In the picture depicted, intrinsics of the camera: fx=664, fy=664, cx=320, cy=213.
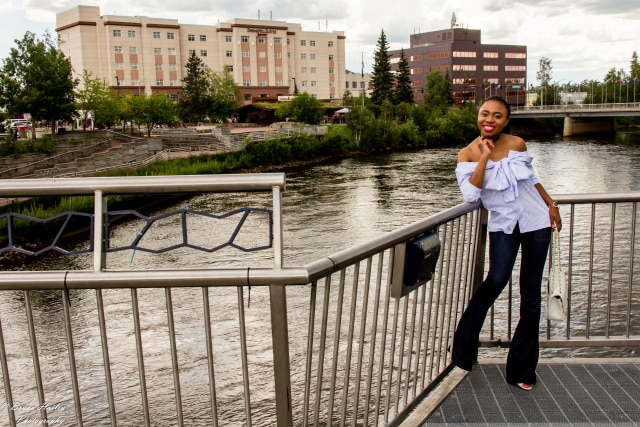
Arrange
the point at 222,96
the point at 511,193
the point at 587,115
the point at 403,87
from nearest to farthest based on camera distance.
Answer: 1. the point at 511,193
2. the point at 587,115
3. the point at 222,96
4. the point at 403,87

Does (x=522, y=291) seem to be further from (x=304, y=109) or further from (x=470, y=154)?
(x=304, y=109)

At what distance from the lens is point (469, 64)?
128 m

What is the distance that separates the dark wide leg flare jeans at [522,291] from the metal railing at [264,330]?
0.59ft

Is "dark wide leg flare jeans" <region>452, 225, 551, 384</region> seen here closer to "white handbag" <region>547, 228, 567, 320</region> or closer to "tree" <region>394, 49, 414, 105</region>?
"white handbag" <region>547, 228, 567, 320</region>

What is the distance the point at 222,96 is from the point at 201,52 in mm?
16677

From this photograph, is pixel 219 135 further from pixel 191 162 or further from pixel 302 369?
pixel 302 369

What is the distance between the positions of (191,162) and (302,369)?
109 ft

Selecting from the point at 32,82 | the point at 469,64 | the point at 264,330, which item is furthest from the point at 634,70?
the point at 264,330

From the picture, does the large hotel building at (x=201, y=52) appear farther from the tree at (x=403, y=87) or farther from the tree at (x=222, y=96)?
the tree at (x=403, y=87)

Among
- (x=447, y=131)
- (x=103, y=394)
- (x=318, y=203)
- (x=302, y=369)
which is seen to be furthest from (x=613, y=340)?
(x=447, y=131)

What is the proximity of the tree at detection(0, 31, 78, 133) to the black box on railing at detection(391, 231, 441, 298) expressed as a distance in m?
49.5

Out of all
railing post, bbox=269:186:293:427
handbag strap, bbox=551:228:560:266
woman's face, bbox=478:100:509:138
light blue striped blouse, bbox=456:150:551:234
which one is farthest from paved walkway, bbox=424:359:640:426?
woman's face, bbox=478:100:509:138

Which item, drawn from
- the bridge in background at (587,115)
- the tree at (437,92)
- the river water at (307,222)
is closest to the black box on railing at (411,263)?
the river water at (307,222)

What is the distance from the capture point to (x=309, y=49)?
10069cm
